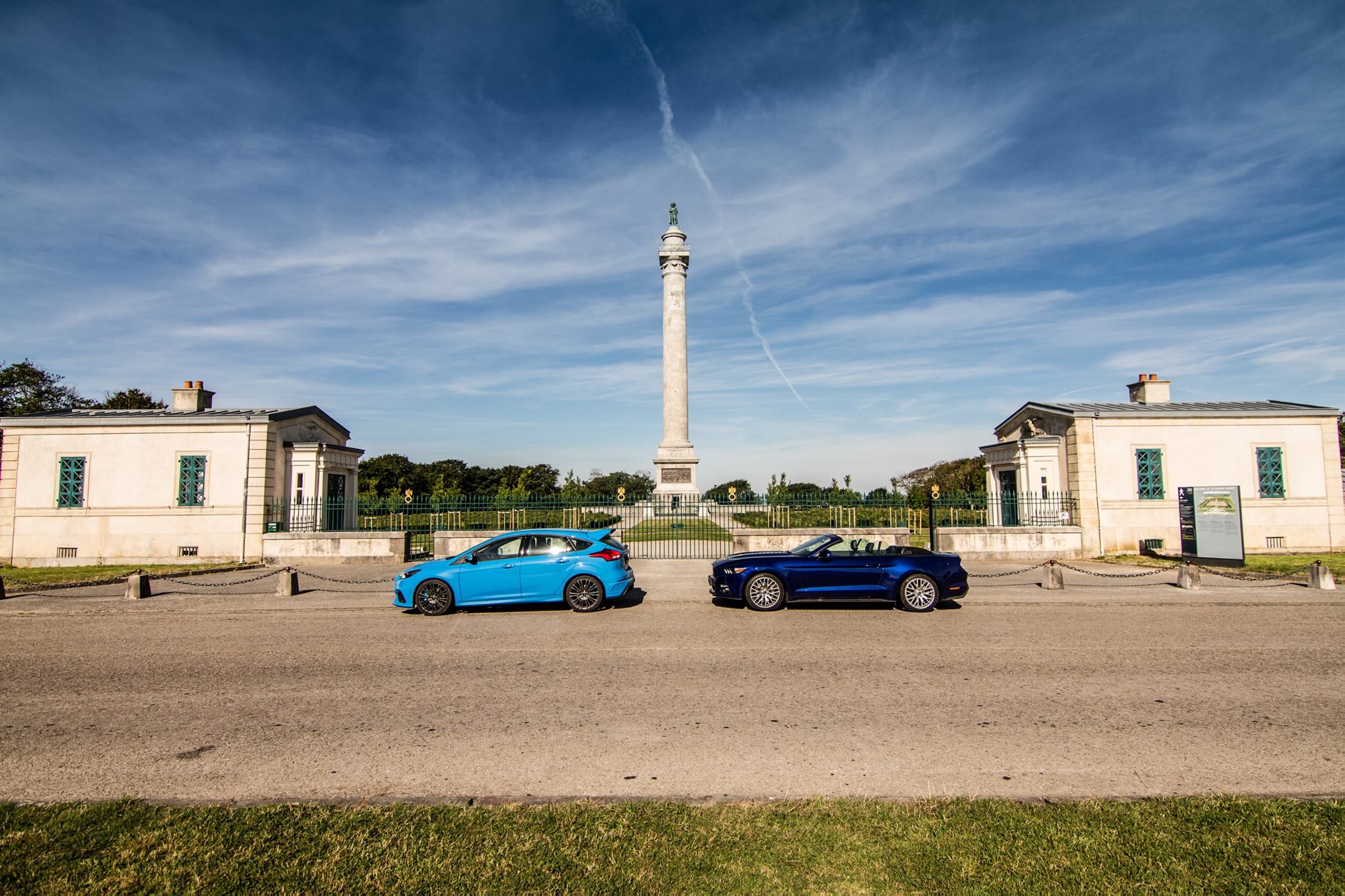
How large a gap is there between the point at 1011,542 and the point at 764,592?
11.2 metres

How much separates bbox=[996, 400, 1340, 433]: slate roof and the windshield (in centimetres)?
1208

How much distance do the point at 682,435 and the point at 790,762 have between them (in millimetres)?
36525

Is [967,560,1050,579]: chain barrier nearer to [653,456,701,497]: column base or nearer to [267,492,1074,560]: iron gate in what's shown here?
[267,492,1074,560]: iron gate

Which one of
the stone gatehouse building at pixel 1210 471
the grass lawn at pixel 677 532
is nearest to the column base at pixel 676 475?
the grass lawn at pixel 677 532

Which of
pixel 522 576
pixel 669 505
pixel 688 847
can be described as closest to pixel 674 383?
pixel 669 505

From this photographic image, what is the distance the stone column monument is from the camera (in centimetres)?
4006

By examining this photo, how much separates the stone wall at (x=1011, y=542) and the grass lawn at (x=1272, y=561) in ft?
3.30

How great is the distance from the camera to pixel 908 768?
501 centimetres

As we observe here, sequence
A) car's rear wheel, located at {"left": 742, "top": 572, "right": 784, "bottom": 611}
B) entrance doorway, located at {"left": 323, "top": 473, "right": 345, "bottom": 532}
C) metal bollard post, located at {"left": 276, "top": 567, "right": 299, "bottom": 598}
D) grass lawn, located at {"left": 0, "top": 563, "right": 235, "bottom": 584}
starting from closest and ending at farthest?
car's rear wheel, located at {"left": 742, "top": 572, "right": 784, "bottom": 611}
metal bollard post, located at {"left": 276, "top": 567, "right": 299, "bottom": 598}
grass lawn, located at {"left": 0, "top": 563, "right": 235, "bottom": 584}
entrance doorway, located at {"left": 323, "top": 473, "right": 345, "bottom": 532}

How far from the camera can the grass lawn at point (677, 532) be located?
24.5 metres

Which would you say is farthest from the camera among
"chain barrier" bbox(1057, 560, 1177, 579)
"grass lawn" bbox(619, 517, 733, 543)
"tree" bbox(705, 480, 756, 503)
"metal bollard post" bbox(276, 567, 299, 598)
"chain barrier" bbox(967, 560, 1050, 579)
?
"tree" bbox(705, 480, 756, 503)

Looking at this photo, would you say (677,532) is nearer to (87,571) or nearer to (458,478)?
(87,571)

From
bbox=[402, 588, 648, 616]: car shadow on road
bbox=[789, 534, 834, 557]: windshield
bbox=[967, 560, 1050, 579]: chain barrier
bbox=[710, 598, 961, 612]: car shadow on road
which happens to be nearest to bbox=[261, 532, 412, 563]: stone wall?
bbox=[402, 588, 648, 616]: car shadow on road

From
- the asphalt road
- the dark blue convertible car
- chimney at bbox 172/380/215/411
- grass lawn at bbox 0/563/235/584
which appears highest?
chimney at bbox 172/380/215/411
